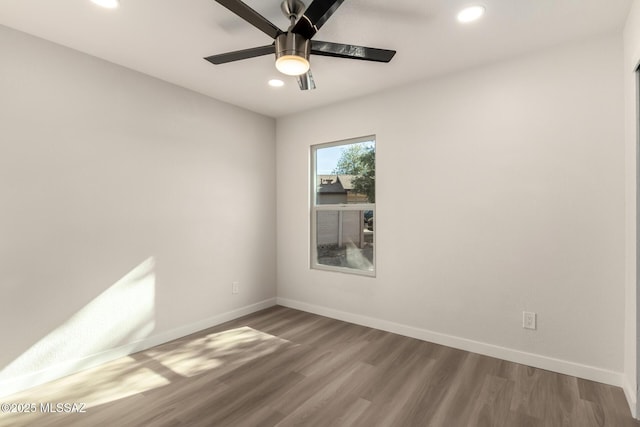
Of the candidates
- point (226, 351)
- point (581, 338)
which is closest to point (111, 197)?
point (226, 351)

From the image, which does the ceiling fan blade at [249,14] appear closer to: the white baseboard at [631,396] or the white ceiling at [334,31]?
the white ceiling at [334,31]

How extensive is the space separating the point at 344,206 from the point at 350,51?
2040mm

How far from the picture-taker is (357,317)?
3539mm

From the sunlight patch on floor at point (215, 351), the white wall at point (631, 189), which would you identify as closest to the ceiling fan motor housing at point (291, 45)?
the white wall at point (631, 189)

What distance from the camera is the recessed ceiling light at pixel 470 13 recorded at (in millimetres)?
2006

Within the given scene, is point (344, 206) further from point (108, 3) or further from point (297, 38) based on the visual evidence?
point (108, 3)

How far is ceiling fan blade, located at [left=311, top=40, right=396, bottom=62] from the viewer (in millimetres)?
1967

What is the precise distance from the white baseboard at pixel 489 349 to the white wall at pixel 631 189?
0.57ft

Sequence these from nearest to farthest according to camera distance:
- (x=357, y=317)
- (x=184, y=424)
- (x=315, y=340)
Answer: (x=184, y=424) < (x=315, y=340) < (x=357, y=317)

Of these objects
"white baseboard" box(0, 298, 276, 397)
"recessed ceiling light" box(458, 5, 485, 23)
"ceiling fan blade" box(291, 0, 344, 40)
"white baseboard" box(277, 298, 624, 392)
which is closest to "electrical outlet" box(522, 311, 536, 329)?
"white baseboard" box(277, 298, 624, 392)

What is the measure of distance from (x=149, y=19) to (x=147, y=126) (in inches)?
42.1

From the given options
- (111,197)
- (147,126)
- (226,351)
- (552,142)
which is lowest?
(226,351)

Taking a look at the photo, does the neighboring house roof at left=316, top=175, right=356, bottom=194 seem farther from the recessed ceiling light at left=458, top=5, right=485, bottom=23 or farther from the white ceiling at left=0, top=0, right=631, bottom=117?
the recessed ceiling light at left=458, top=5, right=485, bottom=23

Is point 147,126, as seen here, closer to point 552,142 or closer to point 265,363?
point 265,363
